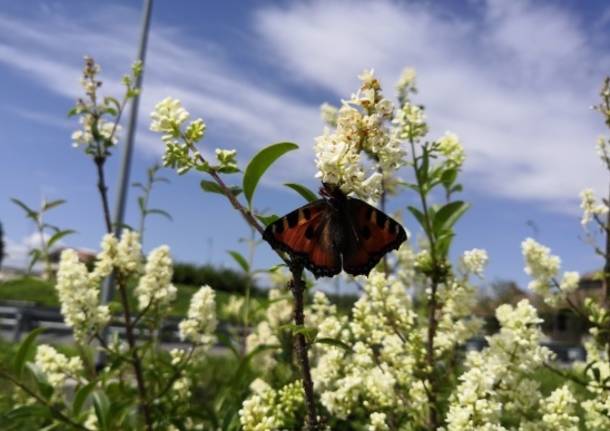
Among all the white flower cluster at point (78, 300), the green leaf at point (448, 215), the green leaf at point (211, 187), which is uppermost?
the green leaf at point (448, 215)

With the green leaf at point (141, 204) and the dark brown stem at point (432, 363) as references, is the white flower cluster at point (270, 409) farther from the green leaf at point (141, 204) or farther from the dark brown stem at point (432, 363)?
the green leaf at point (141, 204)

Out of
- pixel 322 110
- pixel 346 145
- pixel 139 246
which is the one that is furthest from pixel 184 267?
pixel 346 145

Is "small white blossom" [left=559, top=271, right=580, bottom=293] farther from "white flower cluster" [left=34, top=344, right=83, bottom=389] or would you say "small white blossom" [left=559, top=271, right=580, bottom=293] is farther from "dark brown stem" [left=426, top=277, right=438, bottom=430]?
"white flower cluster" [left=34, top=344, right=83, bottom=389]

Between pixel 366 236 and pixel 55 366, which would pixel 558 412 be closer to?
pixel 366 236

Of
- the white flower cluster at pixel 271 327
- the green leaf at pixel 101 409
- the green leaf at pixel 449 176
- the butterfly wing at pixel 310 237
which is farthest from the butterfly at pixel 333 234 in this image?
the white flower cluster at pixel 271 327

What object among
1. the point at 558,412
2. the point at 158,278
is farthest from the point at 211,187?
the point at 158,278

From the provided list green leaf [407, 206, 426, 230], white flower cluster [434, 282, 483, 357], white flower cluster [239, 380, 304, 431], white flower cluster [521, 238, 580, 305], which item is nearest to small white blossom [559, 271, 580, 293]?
white flower cluster [521, 238, 580, 305]

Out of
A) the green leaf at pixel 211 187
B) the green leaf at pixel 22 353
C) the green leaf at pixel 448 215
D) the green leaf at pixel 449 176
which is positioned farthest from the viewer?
the green leaf at pixel 449 176
